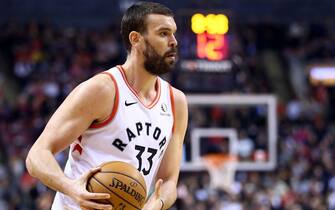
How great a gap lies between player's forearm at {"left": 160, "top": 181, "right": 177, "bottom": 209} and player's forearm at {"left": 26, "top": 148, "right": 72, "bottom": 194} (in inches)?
28.1

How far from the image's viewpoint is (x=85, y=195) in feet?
15.0

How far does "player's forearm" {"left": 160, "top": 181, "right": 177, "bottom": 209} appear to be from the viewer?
17.2 feet

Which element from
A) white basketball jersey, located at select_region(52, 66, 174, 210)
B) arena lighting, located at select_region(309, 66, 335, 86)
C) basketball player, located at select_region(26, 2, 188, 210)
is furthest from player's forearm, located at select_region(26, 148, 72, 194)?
arena lighting, located at select_region(309, 66, 335, 86)

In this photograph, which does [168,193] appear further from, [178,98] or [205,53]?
[205,53]

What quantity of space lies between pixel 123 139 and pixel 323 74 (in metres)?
17.6

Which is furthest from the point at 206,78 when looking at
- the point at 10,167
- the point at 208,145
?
the point at 10,167

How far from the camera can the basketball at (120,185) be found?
4648 mm

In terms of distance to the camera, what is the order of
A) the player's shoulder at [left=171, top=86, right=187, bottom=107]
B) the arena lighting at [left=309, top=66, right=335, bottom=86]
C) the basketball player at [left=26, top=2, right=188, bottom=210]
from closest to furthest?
1. the basketball player at [left=26, top=2, right=188, bottom=210]
2. the player's shoulder at [left=171, top=86, right=187, bottom=107]
3. the arena lighting at [left=309, top=66, right=335, bottom=86]

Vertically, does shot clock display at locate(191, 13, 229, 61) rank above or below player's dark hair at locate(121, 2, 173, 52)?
below

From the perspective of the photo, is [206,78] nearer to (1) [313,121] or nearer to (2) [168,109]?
(1) [313,121]

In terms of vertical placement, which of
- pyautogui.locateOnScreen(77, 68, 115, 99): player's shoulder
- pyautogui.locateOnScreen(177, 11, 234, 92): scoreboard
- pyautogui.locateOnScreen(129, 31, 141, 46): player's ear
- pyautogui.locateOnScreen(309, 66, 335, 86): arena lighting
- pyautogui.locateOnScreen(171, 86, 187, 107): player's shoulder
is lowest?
pyautogui.locateOnScreen(309, 66, 335, 86): arena lighting

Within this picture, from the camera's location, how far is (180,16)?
1509cm

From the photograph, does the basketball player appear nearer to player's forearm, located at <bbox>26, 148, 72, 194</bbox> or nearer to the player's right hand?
player's forearm, located at <bbox>26, 148, 72, 194</bbox>

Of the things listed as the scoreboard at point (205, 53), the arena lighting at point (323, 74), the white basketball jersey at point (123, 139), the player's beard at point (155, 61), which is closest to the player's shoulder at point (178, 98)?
the white basketball jersey at point (123, 139)
